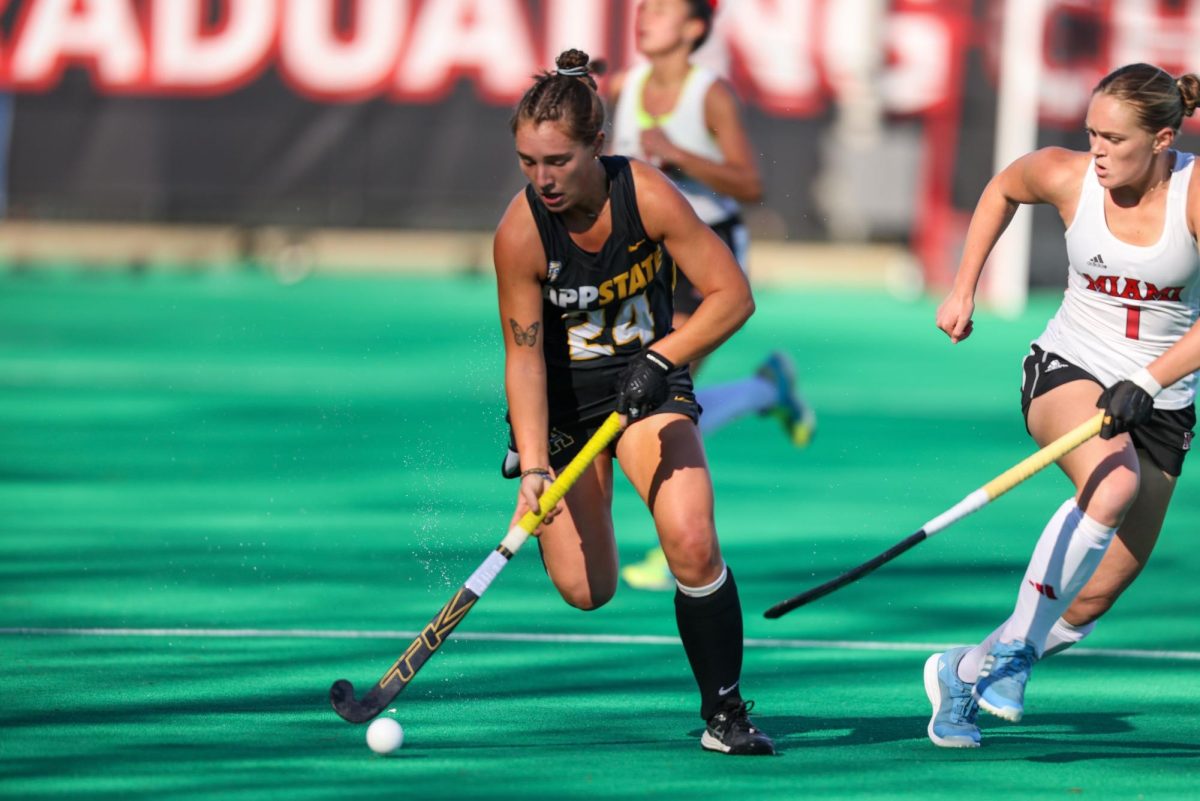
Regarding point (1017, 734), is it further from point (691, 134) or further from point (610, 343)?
point (691, 134)

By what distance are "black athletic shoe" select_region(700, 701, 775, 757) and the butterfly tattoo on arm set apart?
3.43ft

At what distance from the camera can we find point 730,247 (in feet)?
25.5

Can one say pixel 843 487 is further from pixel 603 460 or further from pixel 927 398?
pixel 603 460

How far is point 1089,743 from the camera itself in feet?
17.4

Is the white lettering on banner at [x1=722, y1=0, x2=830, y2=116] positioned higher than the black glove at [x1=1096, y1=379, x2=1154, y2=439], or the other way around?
the black glove at [x1=1096, y1=379, x2=1154, y2=439]

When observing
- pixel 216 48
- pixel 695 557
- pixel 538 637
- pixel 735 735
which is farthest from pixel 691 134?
pixel 216 48

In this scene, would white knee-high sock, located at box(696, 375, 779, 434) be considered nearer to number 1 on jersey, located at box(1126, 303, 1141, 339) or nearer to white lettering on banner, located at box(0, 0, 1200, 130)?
number 1 on jersey, located at box(1126, 303, 1141, 339)

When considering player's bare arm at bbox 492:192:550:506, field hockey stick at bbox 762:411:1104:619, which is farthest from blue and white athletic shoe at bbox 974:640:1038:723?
player's bare arm at bbox 492:192:550:506

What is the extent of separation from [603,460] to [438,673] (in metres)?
0.84

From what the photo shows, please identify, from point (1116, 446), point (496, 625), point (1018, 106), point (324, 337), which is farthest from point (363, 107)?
point (1116, 446)

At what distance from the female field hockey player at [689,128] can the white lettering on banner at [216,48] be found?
1041 centimetres

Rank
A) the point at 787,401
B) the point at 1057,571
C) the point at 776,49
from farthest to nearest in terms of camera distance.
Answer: the point at 776,49 → the point at 787,401 → the point at 1057,571

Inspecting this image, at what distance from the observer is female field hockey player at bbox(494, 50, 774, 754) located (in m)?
5.11

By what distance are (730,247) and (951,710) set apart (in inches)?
113
